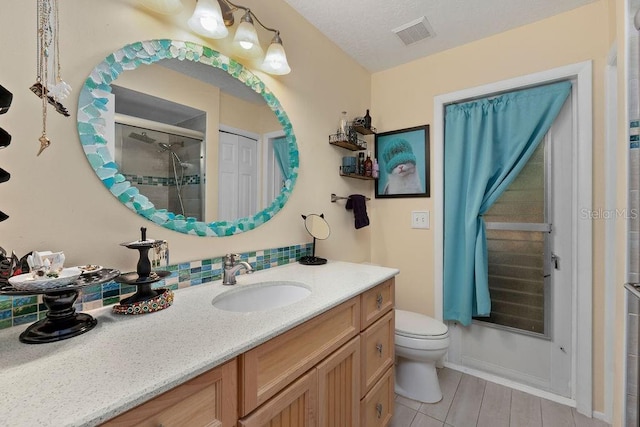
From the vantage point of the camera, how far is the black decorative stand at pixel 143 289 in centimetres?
85

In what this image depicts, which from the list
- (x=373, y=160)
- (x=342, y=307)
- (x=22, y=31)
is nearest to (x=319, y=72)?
(x=373, y=160)

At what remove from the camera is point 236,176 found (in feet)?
4.46

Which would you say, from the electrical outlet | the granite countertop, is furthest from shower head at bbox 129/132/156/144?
the electrical outlet

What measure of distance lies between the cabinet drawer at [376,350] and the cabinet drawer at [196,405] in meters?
0.68

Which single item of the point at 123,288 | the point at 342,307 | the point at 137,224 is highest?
the point at 137,224

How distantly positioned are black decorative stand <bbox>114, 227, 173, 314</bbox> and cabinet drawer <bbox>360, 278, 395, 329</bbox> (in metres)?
Answer: 0.79

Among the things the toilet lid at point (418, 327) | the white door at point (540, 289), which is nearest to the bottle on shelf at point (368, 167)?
the white door at point (540, 289)

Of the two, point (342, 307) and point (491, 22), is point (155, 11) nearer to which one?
point (342, 307)

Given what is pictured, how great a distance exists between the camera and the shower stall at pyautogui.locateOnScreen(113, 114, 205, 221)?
99cm

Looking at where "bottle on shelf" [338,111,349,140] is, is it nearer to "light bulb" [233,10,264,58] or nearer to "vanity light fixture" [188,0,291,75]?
"vanity light fixture" [188,0,291,75]

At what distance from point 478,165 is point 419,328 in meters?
1.23

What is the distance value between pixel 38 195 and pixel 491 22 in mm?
2534

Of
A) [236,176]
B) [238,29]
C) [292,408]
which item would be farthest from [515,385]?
[238,29]

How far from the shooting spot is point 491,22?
181 centimetres
